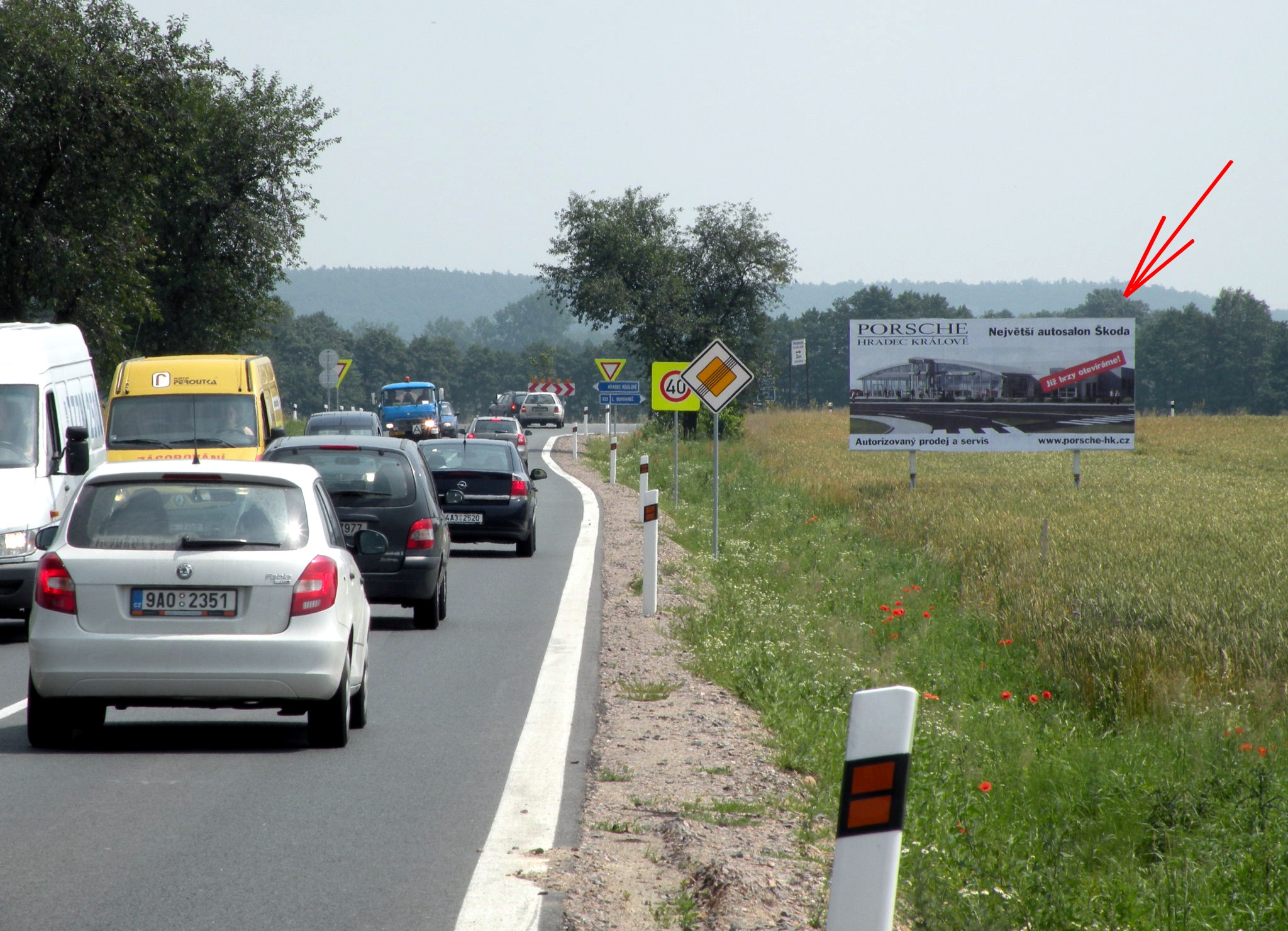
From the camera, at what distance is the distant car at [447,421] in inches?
2219

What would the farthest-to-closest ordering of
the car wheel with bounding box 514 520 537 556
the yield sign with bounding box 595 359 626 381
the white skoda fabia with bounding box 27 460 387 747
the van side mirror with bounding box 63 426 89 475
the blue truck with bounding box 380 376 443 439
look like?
the blue truck with bounding box 380 376 443 439 → the yield sign with bounding box 595 359 626 381 → the car wheel with bounding box 514 520 537 556 → the van side mirror with bounding box 63 426 89 475 → the white skoda fabia with bounding box 27 460 387 747

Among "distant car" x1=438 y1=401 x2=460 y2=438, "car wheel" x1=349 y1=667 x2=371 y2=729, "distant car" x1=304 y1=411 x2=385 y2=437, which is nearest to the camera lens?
"car wheel" x1=349 y1=667 x2=371 y2=729

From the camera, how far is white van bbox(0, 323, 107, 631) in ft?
42.7

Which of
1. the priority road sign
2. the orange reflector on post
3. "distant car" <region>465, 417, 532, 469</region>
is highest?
the priority road sign

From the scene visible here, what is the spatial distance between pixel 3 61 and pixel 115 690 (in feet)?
90.0

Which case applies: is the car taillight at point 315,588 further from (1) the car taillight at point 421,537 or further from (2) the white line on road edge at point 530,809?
(1) the car taillight at point 421,537

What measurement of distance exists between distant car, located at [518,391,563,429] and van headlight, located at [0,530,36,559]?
206 ft

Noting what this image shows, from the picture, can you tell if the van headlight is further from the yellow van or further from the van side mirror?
the yellow van

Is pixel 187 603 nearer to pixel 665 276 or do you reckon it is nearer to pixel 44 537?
pixel 44 537

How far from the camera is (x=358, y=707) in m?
8.82

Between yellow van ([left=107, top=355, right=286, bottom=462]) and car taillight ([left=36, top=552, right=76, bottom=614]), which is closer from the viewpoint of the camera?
car taillight ([left=36, top=552, right=76, bottom=614])

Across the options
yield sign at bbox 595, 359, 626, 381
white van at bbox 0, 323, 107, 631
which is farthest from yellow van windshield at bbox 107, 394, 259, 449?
yield sign at bbox 595, 359, 626, 381

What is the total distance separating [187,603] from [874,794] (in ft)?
16.7

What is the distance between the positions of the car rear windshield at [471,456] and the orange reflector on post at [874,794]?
1713 cm
